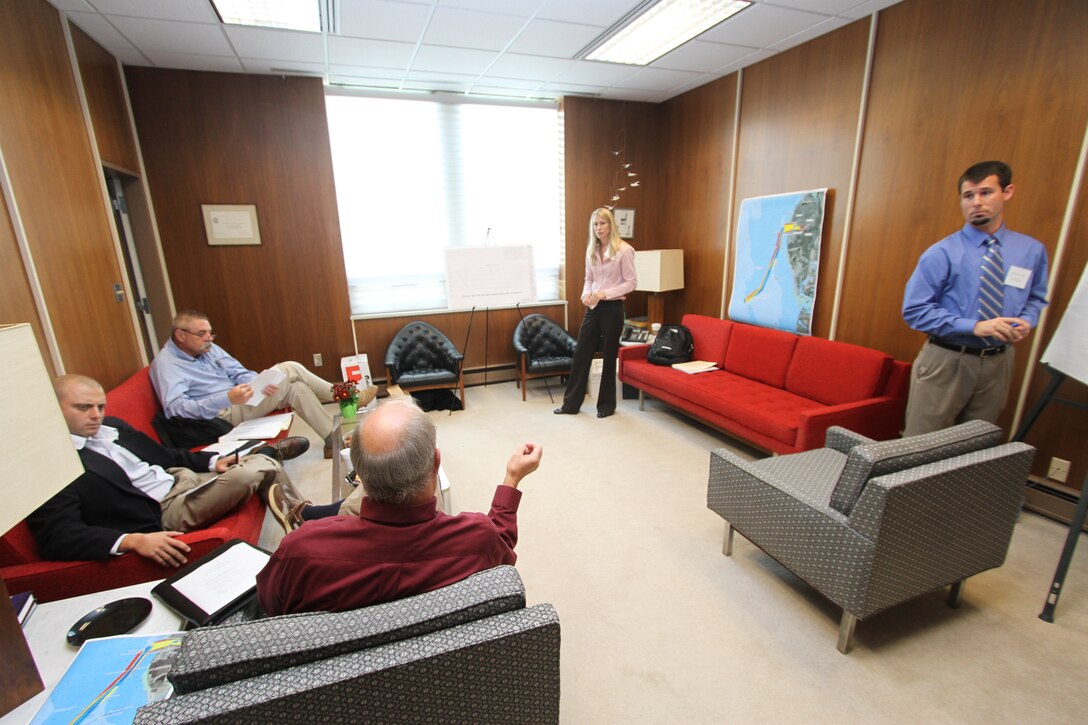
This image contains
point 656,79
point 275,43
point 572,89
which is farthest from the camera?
point 572,89

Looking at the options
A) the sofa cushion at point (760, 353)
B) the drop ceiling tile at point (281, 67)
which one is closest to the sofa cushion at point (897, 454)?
the sofa cushion at point (760, 353)

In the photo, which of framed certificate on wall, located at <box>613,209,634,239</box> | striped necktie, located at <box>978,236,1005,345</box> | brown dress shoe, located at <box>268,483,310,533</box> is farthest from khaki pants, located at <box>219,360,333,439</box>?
striped necktie, located at <box>978,236,1005,345</box>

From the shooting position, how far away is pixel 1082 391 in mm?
2346

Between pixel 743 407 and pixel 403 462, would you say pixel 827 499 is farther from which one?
pixel 403 462

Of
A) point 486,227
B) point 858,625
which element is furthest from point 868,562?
point 486,227

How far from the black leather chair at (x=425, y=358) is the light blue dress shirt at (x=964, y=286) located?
3212 millimetres

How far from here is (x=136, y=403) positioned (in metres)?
2.56

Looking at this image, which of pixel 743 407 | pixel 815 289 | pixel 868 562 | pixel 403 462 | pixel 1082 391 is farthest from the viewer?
pixel 815 289

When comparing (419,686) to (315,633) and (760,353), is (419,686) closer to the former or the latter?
(315,633)

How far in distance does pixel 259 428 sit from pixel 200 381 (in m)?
0.48

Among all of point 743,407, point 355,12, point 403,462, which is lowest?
point 743,407

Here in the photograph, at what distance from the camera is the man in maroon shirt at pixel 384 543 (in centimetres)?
95

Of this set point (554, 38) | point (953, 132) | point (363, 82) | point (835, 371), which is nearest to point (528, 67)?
point (554, 38)

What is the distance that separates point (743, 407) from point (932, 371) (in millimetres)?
1014
